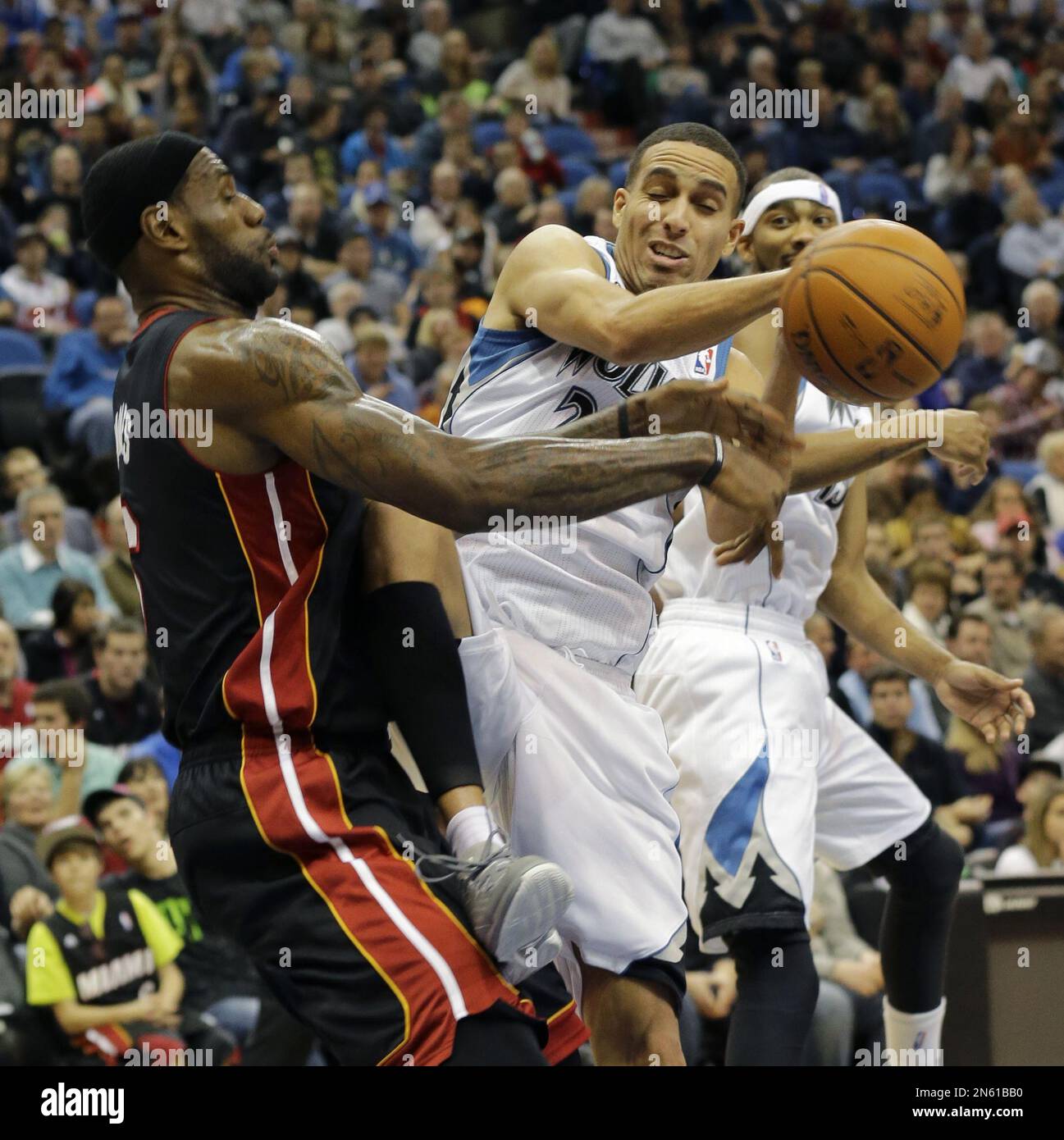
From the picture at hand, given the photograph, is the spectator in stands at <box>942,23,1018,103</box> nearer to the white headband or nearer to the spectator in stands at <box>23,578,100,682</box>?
the spectator in stands at <box>23,578,100,682</box>

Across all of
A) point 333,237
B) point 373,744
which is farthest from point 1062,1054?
point 333,237

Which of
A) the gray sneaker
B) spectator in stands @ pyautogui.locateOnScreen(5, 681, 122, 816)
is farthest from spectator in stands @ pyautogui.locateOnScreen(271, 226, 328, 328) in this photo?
the gray sneaker

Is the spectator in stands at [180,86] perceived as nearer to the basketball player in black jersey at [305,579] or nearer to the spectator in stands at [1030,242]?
the spectator in stands at [1030,242]

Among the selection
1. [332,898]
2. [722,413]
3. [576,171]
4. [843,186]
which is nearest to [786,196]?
[722,413]

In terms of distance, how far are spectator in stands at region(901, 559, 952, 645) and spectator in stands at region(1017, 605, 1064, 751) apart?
0.46 metres

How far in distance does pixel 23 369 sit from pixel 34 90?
3.68 m

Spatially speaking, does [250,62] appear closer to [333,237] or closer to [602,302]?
[333,237]

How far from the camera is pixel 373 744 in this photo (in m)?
3.26

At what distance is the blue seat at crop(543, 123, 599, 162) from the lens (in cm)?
1423

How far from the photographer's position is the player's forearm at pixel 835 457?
383cm

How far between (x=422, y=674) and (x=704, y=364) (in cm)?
128

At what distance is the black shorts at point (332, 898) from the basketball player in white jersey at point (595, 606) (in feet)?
1.74

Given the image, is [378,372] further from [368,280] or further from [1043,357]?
[1043,357]

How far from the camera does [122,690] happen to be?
748cm
